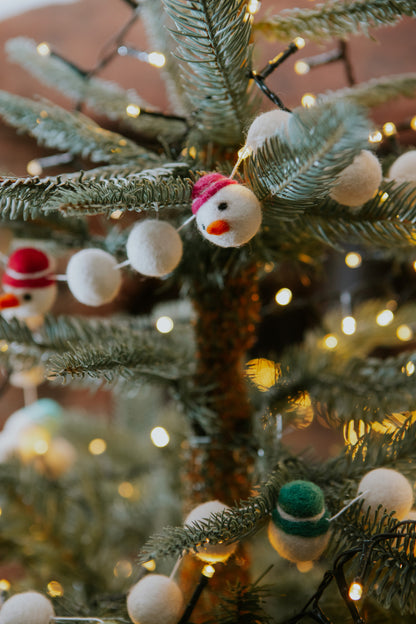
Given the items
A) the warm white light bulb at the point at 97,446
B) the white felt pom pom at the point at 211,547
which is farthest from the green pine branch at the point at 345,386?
the warm white light bulb at the point at 97,446

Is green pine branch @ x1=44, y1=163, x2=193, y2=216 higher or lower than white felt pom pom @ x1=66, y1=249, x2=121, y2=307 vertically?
higher

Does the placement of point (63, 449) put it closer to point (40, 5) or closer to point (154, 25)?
point (154, 25)

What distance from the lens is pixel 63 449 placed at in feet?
2.38

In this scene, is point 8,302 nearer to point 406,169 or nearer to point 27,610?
point 27,610

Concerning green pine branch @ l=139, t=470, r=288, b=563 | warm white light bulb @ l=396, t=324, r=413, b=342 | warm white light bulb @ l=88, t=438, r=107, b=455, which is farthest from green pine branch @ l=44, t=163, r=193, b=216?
warm white light bulb @ l=88, t=438, r=107, b=455

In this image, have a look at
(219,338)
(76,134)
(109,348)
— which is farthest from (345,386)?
(76,134)

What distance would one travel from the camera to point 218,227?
0.99ft

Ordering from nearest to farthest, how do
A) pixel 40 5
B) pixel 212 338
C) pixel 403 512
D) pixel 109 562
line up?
1. pixel 403 512
2. pixel 212 338
3. pixel 109 562
4. pixel 40 5

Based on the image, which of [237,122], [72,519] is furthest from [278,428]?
[72,519]

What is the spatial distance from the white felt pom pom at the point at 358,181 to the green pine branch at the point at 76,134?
159mm

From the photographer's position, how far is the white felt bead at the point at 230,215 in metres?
0.30

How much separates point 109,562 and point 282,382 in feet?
1.28

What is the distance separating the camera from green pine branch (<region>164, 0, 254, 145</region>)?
316 mm

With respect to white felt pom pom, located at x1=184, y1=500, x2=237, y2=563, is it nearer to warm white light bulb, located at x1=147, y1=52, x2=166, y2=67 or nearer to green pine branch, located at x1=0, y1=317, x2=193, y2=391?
Answer: green pine branch, located at x1=0, y1=317, x2=193, y2=391
